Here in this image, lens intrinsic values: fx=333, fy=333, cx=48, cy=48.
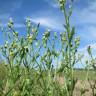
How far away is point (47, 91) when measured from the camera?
160 inches

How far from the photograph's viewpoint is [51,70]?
422 centimetres

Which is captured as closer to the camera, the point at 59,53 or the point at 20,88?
the point at 20,88

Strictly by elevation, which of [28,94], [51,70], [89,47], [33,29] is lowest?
[28,94]

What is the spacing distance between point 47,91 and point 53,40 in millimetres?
878

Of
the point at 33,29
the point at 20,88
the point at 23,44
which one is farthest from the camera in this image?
the point at 33,29

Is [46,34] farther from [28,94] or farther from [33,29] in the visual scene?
[28,94]

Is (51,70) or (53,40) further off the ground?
(53,40)

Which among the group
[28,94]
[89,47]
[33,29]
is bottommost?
[28,94]

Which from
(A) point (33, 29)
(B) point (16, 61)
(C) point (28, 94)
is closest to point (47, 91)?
(C) point (28, 94)

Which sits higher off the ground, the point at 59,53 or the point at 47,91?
the point at 59,53

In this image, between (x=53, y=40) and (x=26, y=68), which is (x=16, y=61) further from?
(x=53, y=40)

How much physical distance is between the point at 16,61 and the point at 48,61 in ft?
1.36

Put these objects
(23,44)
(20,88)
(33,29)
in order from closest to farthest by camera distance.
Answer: (20,88)
(23,44)
(33,29)

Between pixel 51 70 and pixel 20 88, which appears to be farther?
pixel 51 70
